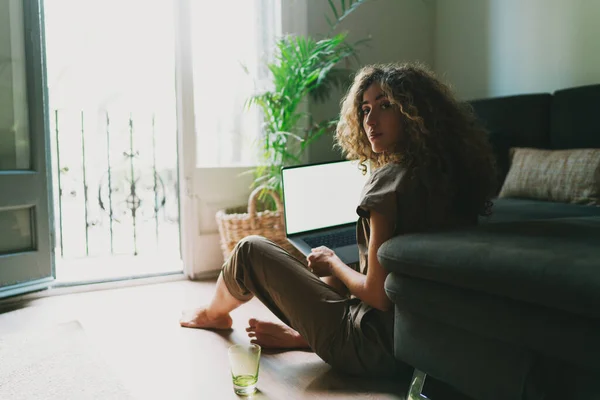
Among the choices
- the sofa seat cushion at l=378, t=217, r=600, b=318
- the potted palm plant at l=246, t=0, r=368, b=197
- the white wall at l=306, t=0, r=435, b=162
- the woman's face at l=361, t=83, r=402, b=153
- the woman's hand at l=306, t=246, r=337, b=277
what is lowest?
the woman's hand at l=306, t=246, r=337, b=277

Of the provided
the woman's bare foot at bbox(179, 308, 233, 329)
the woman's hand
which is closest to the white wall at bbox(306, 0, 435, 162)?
the woman's bare foot at bbox(179, 308, 233, 329)

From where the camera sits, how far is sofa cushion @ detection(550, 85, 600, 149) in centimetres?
237

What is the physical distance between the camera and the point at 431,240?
124cm

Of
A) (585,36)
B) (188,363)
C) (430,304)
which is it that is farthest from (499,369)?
(585,36)

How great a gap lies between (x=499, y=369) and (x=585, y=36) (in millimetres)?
2242

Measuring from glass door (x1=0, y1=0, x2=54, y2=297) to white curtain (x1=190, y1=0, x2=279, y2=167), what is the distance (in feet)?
2.60

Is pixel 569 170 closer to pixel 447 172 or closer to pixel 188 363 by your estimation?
pixel 447 172

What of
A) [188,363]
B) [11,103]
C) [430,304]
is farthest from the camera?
[11,103]

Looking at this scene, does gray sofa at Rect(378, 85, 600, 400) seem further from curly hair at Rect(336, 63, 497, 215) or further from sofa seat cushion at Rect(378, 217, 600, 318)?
curly hair at Rect(336, 63, 497, 215)

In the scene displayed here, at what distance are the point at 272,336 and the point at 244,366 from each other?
0.39 metres

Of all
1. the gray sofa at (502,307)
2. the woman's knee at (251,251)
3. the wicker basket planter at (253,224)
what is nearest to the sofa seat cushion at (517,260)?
the gray sofa at (502,307)

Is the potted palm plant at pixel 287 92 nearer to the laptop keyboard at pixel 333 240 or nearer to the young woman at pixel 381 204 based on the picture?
the laptop keyboard at pixel 333 240

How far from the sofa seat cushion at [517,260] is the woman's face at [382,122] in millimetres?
275

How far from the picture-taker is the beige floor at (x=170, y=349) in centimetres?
153
